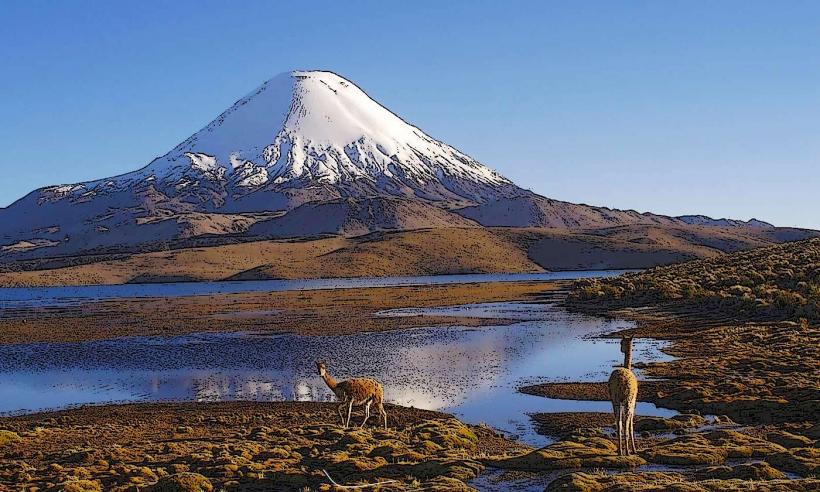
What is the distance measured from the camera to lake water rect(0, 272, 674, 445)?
24.1 m

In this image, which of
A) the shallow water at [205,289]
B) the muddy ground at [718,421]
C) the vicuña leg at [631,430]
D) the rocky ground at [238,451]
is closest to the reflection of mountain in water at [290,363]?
the rocky ground at [238,451]

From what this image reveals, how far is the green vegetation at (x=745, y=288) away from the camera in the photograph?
125 feet

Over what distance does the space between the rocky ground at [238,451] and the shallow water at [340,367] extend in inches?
99.6

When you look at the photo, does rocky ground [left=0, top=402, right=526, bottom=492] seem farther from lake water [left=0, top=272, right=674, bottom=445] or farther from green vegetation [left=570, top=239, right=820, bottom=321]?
green vegetation [left=570, top=239, right=820, bottom=321]

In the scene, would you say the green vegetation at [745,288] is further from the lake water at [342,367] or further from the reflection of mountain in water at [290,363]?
the reflection of mountain in water at [290,363]

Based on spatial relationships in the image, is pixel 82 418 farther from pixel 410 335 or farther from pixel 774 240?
pixel 774 240

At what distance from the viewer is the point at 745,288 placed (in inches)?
1816

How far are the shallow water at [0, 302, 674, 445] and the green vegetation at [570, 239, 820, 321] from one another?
6655 millimetres

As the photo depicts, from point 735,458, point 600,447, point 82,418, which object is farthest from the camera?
point 82,418

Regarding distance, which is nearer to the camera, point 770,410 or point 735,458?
point 735,458

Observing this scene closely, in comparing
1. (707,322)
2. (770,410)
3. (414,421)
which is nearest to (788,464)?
(770,410)

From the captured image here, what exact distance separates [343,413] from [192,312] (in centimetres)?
4895

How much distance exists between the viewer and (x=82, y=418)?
878 inches

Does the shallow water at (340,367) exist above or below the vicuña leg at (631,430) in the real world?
below
